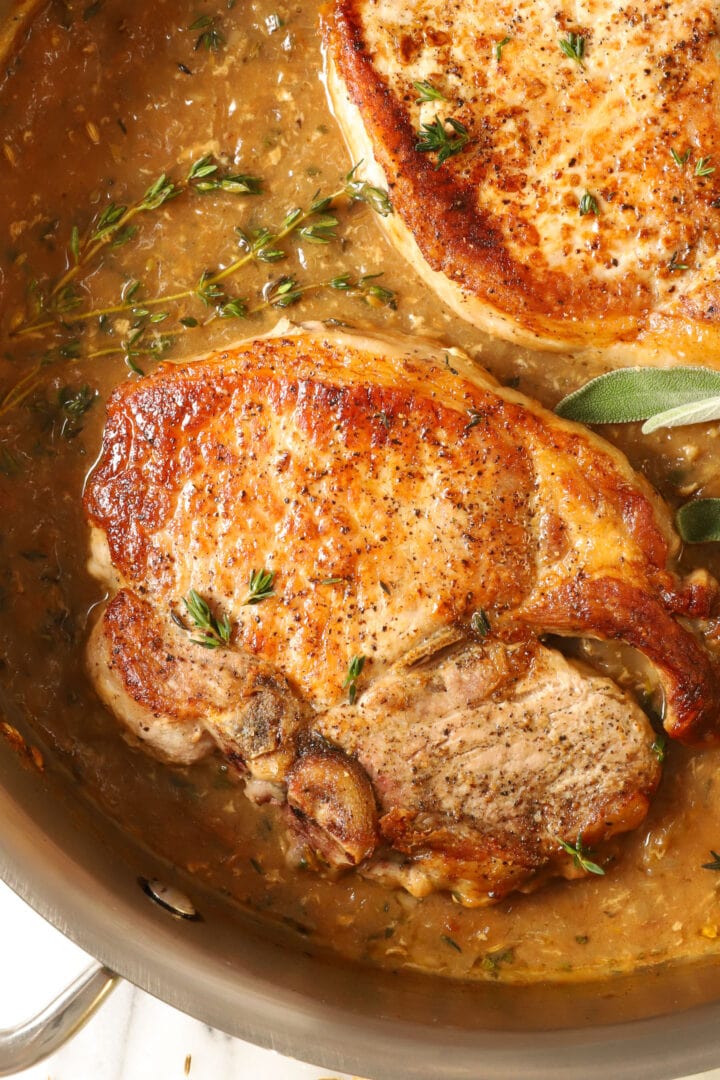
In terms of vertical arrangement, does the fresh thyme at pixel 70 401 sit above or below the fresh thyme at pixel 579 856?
above

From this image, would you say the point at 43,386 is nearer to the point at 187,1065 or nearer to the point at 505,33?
the point at 505,33

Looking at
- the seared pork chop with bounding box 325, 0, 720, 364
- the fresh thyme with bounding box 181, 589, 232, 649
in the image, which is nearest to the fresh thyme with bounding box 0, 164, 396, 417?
the seared pork chop with bounding box 325, 0, 720, 364

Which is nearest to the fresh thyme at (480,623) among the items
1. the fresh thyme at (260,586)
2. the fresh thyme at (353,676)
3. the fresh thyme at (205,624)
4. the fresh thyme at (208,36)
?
the fresh thyme at (353,676)

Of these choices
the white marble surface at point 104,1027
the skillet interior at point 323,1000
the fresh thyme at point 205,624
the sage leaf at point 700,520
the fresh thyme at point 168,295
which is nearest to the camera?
the skillet interior at point 323,1000

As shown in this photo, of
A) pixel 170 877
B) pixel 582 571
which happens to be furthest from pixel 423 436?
pixel 170 877

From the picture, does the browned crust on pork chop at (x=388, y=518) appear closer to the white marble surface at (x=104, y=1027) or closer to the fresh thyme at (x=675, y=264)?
the fresh thyme at (x=675, y=264)

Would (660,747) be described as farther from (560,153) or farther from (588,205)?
(560,153)

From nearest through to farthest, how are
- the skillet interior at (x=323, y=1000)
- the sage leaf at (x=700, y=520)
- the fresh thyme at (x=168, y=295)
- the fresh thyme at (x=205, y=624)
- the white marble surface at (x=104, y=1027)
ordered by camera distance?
the skillet interior at (x=323, y=1000)
the fresh thyme at (x=205, y=624)
the sage leaf at (x=700, y=520)
the fresh thyme at (x=168, y=295)
the white marble surface at (x=104, y=1027)

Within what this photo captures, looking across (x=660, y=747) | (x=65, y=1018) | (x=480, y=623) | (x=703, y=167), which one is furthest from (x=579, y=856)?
(x=703, y=167)
